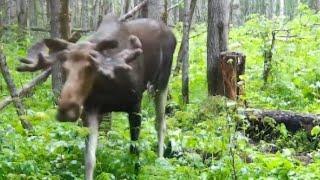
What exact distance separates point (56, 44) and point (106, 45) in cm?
54

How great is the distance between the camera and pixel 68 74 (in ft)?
20.6

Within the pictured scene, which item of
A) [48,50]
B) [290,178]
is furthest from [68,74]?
[290,178]

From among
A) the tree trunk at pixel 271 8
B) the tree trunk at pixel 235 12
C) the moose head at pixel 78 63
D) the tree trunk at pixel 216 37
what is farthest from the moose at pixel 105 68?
the tree trunk at pixel 271 8

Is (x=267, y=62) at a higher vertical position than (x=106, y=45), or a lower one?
lower

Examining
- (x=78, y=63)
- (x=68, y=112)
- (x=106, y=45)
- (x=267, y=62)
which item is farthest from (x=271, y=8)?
(x=68, y=112)

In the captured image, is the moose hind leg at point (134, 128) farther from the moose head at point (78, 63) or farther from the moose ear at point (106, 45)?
the moose ear at point (106, 45)

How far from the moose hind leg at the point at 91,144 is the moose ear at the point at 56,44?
2.93 ft

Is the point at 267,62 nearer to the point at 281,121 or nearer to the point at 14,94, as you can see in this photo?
the point at 281,121

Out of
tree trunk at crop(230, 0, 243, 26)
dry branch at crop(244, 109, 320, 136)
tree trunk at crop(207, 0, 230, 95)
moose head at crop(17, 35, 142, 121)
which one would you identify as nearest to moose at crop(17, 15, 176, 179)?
moose head at crop(17, 35, 142, 121)

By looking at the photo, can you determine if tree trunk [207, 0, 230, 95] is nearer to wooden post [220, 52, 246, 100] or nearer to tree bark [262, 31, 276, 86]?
wooden post [220, 52, 246, 100]

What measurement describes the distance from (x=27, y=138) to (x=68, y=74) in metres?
2.35

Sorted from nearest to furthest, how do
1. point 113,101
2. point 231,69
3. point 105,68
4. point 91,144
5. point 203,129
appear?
1. point 105,68
2. point 91,144
3. point 113,101
4. point 203,129
5. point 231,69

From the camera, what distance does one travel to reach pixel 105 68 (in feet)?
21.6

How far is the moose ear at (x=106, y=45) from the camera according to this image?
265 inches
